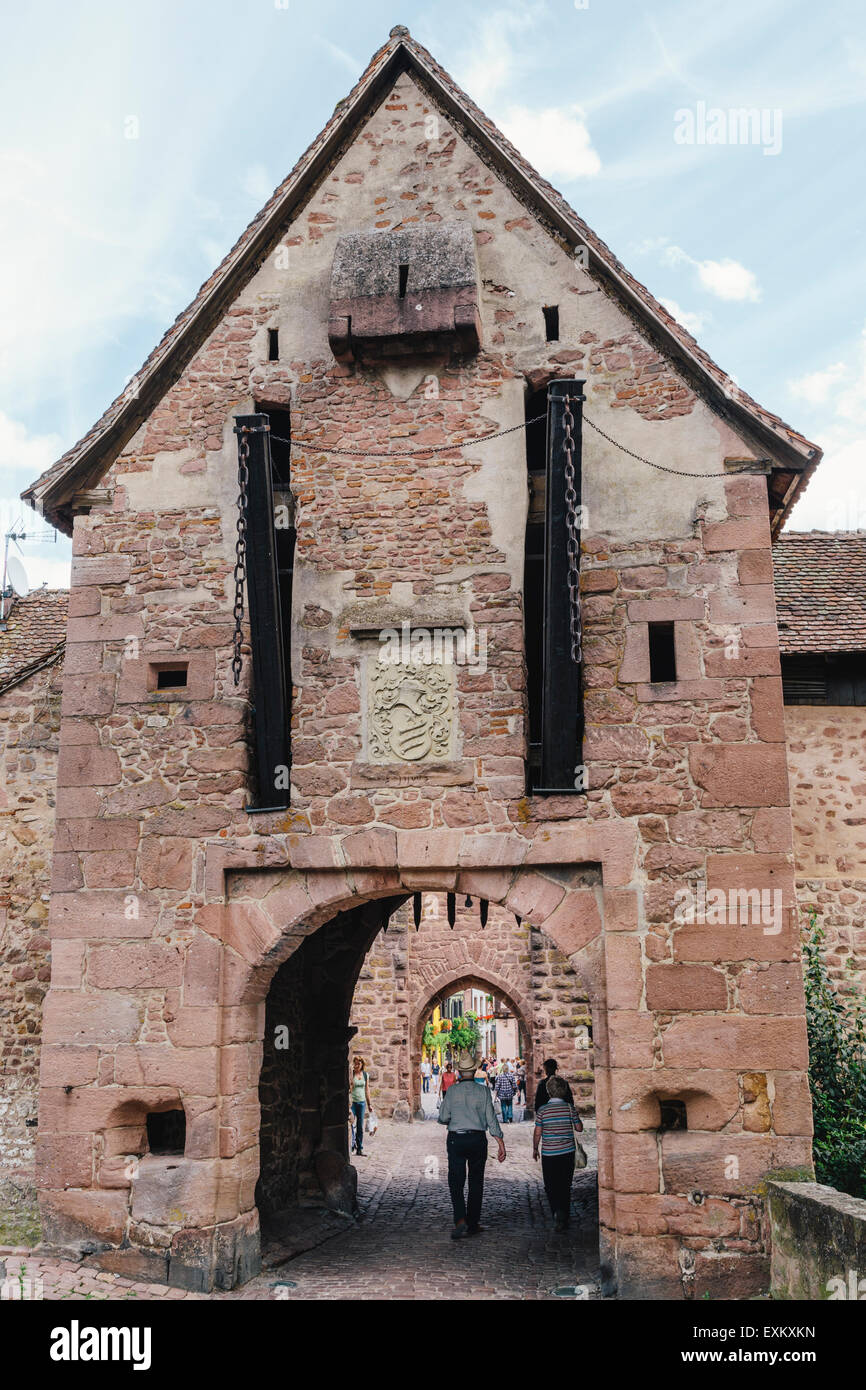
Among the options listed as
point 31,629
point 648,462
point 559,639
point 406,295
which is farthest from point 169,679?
point 31,629

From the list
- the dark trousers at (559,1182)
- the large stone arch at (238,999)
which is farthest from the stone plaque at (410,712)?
the dark trousers at (559,1182)

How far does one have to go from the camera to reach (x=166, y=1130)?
8039 mm

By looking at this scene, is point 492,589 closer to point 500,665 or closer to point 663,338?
point 500,665

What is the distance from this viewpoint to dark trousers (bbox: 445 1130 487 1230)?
9.20m

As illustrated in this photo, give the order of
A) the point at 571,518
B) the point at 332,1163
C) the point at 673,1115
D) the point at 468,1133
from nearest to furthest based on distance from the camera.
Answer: the point at 673,1115
the point at 571,518
the point at 468,1133
the point at 332,1163

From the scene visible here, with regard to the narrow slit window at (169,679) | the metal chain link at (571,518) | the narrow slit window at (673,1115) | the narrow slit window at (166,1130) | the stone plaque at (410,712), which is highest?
the metal chain link at (571,518)

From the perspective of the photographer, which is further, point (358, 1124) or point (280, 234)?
point (358, 1124)

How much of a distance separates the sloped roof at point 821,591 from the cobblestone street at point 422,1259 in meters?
5.61

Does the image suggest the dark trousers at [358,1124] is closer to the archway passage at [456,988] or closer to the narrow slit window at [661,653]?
the archway passage at [456,988]

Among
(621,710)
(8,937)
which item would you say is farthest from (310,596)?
(8,937)

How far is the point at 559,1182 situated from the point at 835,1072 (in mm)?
2383

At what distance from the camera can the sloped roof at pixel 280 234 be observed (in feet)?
27.9

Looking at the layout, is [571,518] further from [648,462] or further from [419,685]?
[419,685]

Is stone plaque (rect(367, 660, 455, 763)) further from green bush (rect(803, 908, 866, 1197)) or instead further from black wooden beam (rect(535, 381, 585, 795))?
green bush (rect(803, 908, 866, 1197))
